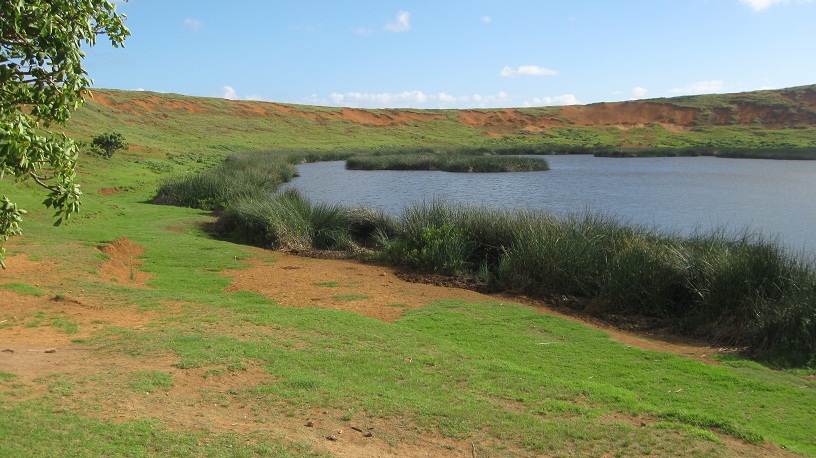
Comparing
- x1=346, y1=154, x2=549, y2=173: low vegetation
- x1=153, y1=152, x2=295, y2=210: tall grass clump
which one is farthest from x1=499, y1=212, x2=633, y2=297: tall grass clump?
x1=346, y1=154, x2=549, y2=173: low vegetation

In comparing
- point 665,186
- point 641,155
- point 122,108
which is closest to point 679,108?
point 641,155

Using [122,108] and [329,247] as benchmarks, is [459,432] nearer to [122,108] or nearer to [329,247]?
[329,247]

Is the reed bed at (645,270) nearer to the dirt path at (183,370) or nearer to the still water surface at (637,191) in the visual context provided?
the dirt path at (183,370)

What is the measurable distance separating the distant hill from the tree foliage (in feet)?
140

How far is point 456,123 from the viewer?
88500mm

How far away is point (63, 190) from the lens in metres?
4.85

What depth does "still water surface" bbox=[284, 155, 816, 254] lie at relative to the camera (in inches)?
867

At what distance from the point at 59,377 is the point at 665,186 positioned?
31.2 m

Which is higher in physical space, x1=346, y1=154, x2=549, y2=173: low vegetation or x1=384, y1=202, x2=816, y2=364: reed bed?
x1=346, y1=154, x2=549, y2=173: low vegetation

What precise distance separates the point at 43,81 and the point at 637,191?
95.4ft

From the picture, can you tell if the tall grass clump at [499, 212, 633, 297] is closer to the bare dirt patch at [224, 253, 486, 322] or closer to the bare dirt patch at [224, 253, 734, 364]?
the bare dirt patch at [224, 253, 734, 364]

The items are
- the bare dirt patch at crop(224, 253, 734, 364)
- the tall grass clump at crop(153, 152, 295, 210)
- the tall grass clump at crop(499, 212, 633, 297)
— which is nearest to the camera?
the bare dirt patch at crop(224, 253, 734, 364)

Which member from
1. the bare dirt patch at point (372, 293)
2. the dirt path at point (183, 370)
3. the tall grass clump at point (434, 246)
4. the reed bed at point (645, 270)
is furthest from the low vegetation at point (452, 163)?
the dirt path at point (183, 370)

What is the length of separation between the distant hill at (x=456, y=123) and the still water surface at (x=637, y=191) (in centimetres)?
1682
